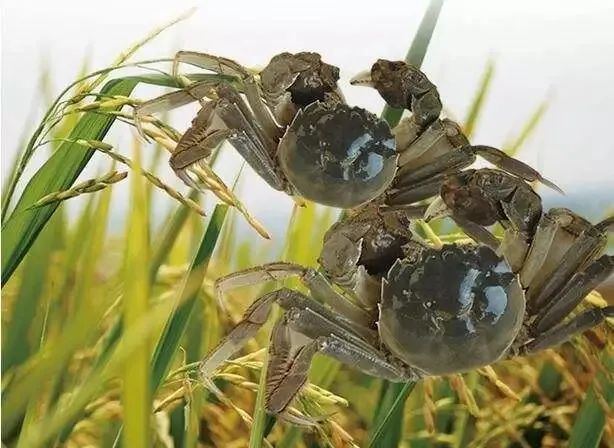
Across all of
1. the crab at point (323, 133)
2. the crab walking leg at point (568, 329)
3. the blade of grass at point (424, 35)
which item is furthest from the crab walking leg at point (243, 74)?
the crab walking leg at point (568, 329)

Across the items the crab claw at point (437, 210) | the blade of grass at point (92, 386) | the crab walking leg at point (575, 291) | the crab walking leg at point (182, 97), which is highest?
the crab walking leg at point (182, 97)

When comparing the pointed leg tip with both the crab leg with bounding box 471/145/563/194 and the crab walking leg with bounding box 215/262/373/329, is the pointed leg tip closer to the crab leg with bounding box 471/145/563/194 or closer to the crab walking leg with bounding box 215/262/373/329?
the crab leg with bounding box 471/145/563/194

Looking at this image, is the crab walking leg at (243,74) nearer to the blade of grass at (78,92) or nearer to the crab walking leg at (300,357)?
the blade of grass at (78,92)

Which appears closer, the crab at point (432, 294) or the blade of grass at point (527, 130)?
the crab at point (432, 294)

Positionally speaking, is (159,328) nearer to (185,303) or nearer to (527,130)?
(185,303)

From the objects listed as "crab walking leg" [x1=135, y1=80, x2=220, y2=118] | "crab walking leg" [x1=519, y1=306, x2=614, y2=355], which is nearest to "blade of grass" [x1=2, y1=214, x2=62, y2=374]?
"crab walking leg" [x1=135, y1=80, x2=220, y2=118]

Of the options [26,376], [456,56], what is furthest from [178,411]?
[456,56]

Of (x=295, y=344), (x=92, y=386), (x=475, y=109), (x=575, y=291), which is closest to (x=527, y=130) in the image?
(x=475, y=109)
